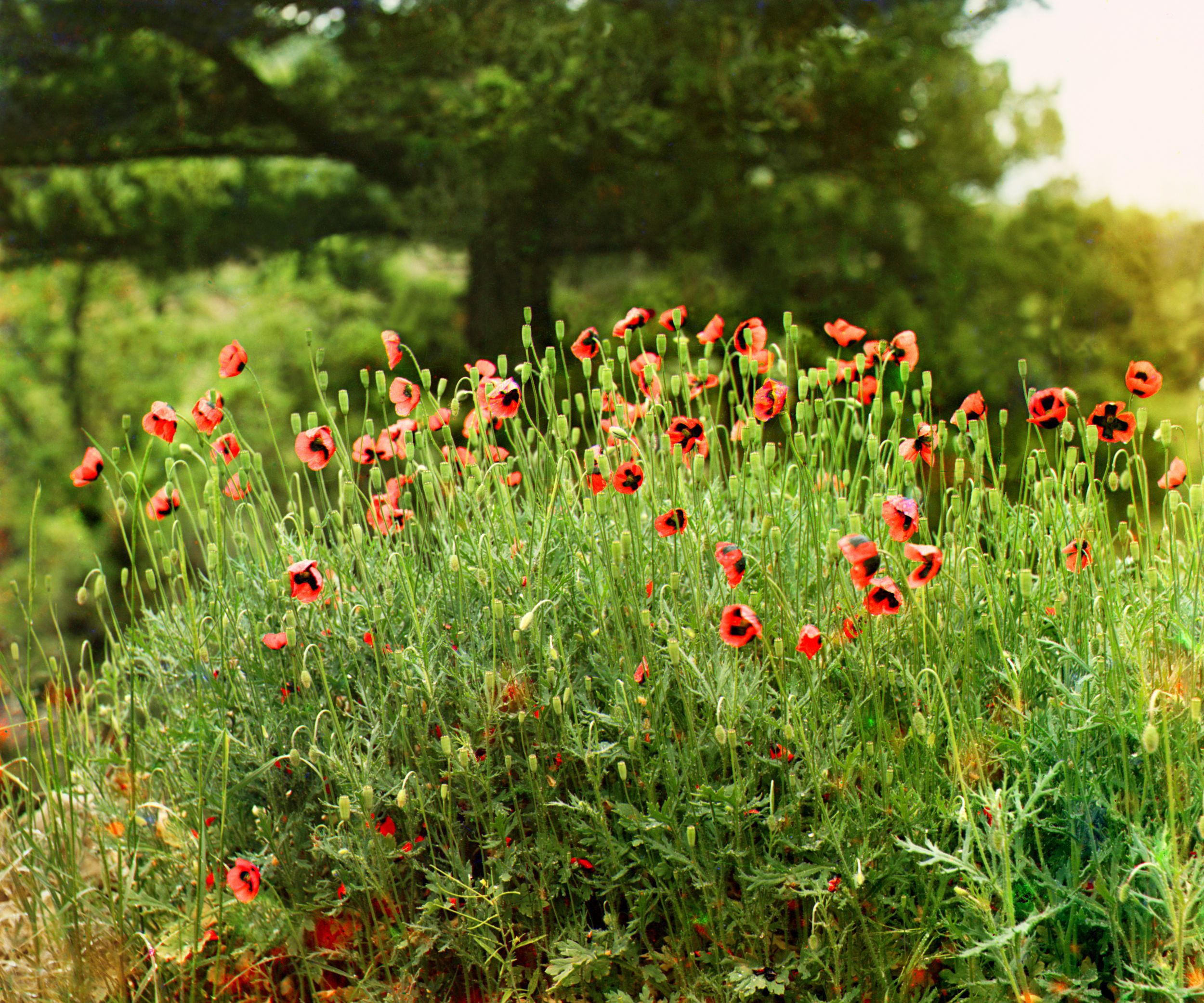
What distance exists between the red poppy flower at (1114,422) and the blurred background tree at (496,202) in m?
2.30

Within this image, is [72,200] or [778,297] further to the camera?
[72,200]

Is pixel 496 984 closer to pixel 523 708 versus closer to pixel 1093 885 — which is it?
pixel 523 708

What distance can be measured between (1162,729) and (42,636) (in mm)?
4022

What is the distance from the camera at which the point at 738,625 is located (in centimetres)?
133

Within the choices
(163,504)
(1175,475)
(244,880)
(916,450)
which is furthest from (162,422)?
(1175,475)

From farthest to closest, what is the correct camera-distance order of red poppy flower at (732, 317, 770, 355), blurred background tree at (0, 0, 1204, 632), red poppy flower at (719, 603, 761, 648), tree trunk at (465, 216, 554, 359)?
tree trunk at (465, 216, 554, 359) → blurred background tree at (0, 0, 1204, 632) → red poppy flower at (732, 317, 770, 355) → red poppy flower at (719, 603, 761, 648)

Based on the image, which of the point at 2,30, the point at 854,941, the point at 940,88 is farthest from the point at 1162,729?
the point at 2,30

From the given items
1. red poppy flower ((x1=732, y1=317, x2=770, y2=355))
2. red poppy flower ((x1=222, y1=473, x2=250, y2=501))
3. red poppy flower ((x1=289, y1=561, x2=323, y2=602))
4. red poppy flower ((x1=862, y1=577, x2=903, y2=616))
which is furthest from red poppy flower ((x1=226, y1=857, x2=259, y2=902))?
red poppy flower ((x1=732, y1=317, x2=770, y2=355))

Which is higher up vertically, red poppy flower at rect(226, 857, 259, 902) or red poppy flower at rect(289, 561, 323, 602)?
red poppy flower at rect(289, 561, 323, 602)

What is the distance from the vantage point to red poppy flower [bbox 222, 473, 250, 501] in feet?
5.84

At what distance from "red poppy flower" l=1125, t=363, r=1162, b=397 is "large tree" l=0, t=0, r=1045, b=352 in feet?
8.07

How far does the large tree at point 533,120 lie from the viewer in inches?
163

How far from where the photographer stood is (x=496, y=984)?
1.62 metres

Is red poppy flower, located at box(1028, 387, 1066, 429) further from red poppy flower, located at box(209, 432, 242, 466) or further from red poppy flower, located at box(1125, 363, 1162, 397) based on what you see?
red poppy flower, located at box(209, 432, 242, 466)
